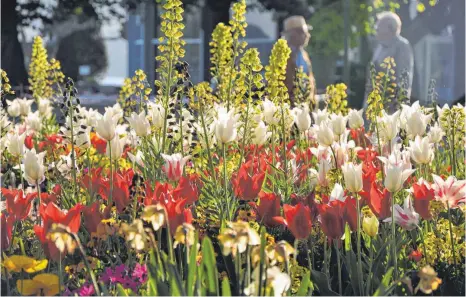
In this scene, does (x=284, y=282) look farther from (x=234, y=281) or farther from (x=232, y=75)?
(x=232, y=75)

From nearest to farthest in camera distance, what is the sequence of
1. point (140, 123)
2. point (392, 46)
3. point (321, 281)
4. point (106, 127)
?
point (321, 281), point (106, 127), point (140, 123), point (392, 46)

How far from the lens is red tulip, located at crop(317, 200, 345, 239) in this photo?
310 cm

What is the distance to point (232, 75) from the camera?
4414mm

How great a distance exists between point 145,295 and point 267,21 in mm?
→ 27628

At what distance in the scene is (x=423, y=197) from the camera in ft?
10.6

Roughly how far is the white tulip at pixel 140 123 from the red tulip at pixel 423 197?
4.48 feet

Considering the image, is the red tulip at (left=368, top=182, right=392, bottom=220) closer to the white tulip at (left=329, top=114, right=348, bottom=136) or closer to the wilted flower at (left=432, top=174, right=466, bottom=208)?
the wilted flower at (left=432, top=174, right=466, bottom=208)

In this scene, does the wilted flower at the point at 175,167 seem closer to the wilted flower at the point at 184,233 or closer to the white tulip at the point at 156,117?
the white tulip at the point at 156,117

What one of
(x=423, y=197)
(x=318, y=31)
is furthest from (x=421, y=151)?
(x=318, y=31)

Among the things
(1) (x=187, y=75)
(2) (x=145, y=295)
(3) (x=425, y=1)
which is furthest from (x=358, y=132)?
(3) (x=425, y=1)

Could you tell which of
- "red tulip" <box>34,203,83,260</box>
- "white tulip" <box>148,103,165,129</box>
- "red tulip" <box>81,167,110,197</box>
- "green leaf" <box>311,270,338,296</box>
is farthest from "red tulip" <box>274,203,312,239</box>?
"white tulip" <box>148,103,165,129</box>

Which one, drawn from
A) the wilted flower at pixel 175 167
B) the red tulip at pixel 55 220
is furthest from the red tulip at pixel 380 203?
the red tulip at pixel 55 220

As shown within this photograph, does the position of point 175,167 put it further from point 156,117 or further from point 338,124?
point 338,124

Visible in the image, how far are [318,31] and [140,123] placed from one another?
77.2ft
